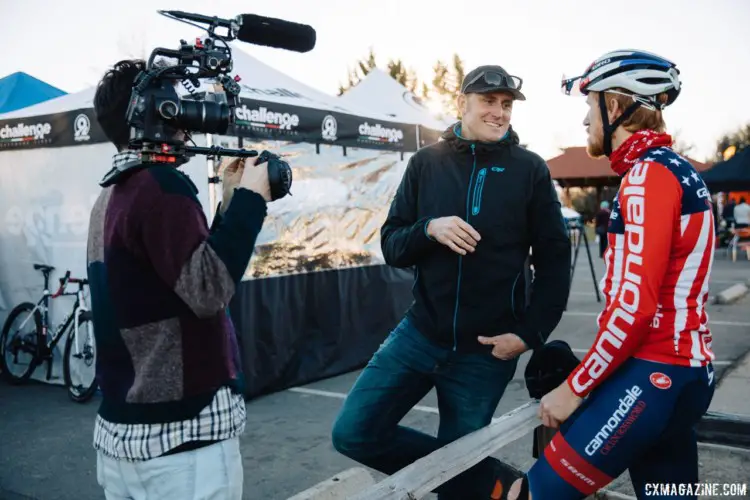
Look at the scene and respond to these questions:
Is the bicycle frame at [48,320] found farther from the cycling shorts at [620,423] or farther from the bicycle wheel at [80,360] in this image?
the cycling shorts at [620,423]

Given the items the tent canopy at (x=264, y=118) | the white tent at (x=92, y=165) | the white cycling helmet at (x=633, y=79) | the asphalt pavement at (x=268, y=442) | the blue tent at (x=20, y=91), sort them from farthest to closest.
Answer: the blue tent at (x=20, y=91) → the white tent at (x=92, y=165) → the tent canopy at (x=264, y=118) → the asphalt pavement at (x=268, y=442) → the white cycling helmet at (x=633, y=79)

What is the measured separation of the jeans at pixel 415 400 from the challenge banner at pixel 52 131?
4.20 metres

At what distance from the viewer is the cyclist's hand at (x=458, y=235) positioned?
7.73ft

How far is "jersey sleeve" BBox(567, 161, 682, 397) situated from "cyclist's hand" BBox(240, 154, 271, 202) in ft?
3.44

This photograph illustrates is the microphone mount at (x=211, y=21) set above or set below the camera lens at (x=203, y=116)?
above

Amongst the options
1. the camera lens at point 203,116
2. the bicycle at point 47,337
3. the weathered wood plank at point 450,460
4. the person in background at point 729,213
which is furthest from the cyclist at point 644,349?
the person in background at point 729,213

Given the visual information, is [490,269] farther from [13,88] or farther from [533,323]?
[13,88]

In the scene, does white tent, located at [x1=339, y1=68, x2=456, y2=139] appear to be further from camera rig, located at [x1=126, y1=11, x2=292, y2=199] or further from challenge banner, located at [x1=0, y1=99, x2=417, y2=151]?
camera rig, located at [x1=126, y1=11, x2=292, y2=199]

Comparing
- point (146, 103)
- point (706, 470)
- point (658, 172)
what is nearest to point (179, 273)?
point (146, 103)

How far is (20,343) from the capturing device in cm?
659

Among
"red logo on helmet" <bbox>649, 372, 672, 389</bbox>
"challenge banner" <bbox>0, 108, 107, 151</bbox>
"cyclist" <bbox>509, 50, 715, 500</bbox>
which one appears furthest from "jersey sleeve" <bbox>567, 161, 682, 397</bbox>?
"challenge banner" <bbox>0, 108, 107, 151</bbox>

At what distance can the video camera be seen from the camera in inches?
65.9

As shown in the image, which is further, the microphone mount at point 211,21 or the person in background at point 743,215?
the person in background at point 743,215

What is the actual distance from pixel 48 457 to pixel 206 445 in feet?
11.9
